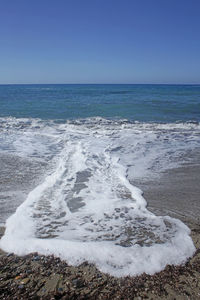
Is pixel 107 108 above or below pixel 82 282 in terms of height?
above

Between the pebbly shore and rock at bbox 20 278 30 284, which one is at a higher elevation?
rock at bbox 20 278 30 284

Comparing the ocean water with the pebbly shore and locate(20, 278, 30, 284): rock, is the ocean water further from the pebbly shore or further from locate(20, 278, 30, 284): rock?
locate(20, 278, 30, 284): rock

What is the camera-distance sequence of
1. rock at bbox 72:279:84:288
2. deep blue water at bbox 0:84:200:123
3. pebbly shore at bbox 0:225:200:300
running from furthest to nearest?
1. deep blue water at bbox 0:84:200:123
2. rock at bbox 72:279:84:288
3. pebbly shore at bbox 0:225:200:300

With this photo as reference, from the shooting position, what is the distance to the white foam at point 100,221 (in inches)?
122

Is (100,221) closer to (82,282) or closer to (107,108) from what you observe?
(82,282)

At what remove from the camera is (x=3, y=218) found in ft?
13.4

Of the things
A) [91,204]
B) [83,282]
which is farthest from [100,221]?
[83,282]

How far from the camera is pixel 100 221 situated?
4.02 metres

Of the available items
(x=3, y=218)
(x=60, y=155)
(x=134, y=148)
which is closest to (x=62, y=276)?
(x=3, y=218)

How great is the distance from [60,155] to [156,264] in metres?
5.87

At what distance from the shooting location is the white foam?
10.1 feet

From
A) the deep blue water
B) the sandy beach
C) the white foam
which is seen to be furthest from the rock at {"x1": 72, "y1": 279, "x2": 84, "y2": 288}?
the deep blue water

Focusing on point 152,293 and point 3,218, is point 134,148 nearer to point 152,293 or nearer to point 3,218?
point 3,218

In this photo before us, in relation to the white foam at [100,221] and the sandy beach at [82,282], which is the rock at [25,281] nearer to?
the sandy beach at [82,282]
